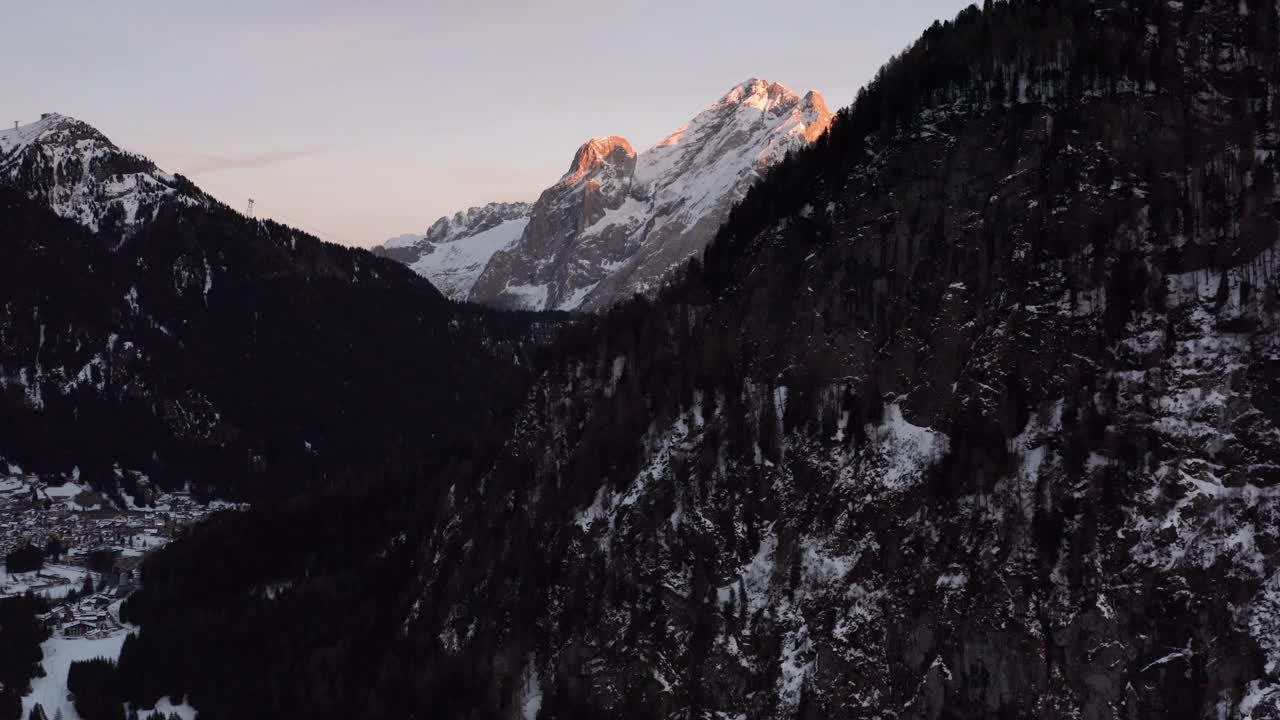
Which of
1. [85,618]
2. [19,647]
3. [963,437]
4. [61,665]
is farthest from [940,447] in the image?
[85,618]

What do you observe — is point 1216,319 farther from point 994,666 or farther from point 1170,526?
point 994,666

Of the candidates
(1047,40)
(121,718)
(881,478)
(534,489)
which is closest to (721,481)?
(881,478)

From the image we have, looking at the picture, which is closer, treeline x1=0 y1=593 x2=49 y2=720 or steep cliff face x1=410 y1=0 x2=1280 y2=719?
steep cliff face x1=410 y1=0 x2=1280 y2=719

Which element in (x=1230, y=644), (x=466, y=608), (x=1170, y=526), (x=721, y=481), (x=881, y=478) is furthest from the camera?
(x=466, y=608)

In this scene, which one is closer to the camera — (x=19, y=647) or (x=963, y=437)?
(x=963, y=437)

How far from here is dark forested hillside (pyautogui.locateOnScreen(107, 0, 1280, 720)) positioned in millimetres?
85000

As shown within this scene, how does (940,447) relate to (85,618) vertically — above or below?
above

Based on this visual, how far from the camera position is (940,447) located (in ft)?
322

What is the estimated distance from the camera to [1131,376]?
306 feet

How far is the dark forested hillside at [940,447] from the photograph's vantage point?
8500 cm

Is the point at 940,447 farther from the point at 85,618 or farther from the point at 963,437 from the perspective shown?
the point at 85,618

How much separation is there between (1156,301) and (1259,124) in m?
18.3

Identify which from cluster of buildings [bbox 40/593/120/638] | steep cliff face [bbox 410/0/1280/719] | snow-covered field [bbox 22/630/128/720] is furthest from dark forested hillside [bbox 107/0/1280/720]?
cluster of buildings [bbox 40/593/120/638]

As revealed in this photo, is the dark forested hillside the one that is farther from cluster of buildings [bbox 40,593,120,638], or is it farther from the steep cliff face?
cluster of buildings [bbox 40,593,120,638]
